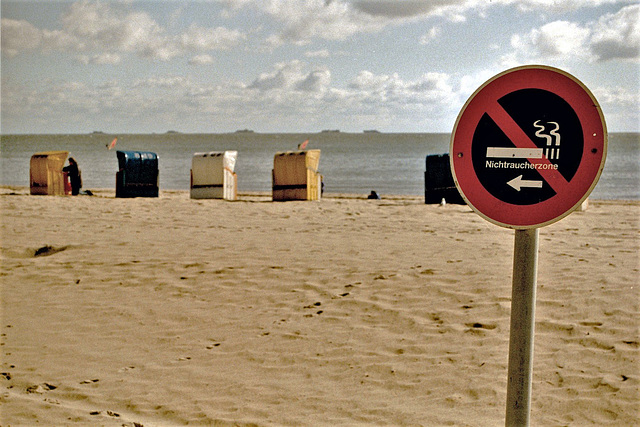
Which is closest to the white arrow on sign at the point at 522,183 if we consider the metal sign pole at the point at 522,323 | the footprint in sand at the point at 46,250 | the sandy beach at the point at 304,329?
the metal sign pole at the point at 522,323

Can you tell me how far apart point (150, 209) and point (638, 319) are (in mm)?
11515

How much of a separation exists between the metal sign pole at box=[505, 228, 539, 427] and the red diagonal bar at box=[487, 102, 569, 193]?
0.20 meters

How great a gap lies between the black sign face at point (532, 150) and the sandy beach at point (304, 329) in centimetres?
208

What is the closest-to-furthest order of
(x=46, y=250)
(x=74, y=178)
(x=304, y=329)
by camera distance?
(x=304, y=329)
(x=46, y=250)
(x=74, y=178)

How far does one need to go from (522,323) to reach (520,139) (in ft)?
2.34

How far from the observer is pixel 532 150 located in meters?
2.30

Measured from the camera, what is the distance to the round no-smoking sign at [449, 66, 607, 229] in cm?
226

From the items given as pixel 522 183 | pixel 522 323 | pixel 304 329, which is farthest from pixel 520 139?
pixel 304 329

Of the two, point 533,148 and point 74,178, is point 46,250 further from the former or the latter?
point 74,178

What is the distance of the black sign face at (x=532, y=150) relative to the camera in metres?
2.28

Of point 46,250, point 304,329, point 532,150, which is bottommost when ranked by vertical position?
point 304,329

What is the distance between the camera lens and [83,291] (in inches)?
276

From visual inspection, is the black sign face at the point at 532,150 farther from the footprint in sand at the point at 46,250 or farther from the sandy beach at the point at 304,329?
the footprint in sand at the point at 46,250

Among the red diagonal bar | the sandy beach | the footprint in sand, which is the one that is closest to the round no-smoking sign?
the red diagonal bar
